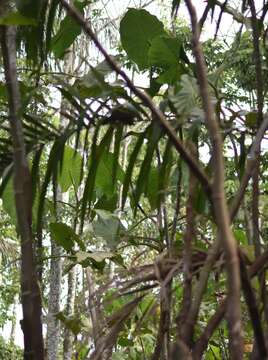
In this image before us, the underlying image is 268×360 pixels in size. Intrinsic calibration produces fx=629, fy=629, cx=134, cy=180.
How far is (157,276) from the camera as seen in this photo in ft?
1.69

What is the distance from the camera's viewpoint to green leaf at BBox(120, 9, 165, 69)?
0.87 metres

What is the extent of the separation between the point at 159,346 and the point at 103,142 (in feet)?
0.77

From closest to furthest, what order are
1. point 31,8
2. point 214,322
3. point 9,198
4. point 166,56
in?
point 214,322, point 31,8, point 166,56, point 9,198

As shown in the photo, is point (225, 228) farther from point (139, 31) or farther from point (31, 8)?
point (139, 31)

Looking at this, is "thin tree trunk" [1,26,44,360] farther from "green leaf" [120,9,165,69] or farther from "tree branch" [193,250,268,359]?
"green leaf" [120,9,165,69]

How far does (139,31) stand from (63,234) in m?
0.40

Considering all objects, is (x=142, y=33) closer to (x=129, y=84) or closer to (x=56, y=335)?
(x=129, y=84)

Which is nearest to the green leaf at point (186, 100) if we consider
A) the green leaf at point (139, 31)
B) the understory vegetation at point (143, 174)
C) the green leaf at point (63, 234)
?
the understory vegetation at point (143, 174)

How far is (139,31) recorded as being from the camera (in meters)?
0.89

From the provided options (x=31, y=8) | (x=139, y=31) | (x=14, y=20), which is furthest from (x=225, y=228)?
(x=139, y=31)

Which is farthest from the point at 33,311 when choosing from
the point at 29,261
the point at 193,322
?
the point at 193,322

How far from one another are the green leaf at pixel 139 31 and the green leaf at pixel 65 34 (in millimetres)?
67

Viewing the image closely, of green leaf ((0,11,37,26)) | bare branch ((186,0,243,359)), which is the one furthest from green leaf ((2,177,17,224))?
bare branch ((186,0,243,359))

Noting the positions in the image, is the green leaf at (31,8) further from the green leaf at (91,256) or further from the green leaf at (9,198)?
the green leaf at (91,256)
